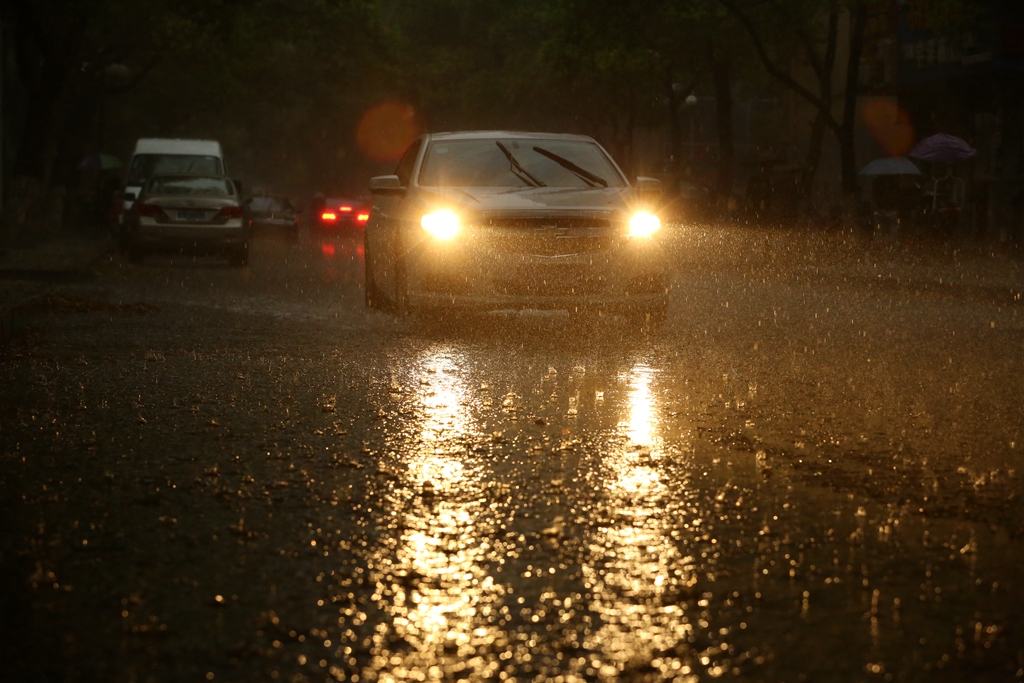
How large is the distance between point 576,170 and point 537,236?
184cm

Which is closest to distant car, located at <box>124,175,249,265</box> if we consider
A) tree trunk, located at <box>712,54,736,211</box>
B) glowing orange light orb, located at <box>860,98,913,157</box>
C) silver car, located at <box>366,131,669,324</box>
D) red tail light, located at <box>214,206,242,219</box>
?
red tail light, located at <box>214,206,242,219</box>

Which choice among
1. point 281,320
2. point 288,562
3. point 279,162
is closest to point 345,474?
point 288,562

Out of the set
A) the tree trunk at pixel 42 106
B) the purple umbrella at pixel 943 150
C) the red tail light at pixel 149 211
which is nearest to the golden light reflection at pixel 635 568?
the red tail light at pixel 149 211

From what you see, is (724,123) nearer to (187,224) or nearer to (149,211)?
(187,224)

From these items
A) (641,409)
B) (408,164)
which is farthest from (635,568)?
(408,164)

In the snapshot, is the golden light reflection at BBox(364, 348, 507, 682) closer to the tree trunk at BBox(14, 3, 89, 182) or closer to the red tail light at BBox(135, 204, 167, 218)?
the red tail light at BBox(135, 204, 167, 218)

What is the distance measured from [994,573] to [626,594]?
1.27 m

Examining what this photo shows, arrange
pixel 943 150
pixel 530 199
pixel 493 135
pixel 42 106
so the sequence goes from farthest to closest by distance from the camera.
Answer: pixel 943 150 → pixel 42 106 → pixel 493 135 → pixel 530 199

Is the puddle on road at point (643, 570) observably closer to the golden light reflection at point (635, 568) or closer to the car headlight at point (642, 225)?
the golden light reflection at point (635, 568)

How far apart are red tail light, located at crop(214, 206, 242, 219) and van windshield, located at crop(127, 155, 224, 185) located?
7.26 m

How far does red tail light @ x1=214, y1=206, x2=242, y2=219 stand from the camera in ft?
83.8

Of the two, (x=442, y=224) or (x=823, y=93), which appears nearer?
(x=442, y=224)

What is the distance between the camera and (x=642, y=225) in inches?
516

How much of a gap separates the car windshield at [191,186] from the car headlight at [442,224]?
1380 cm
